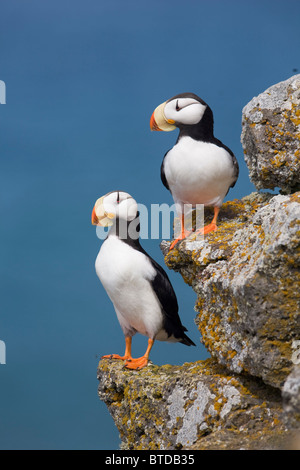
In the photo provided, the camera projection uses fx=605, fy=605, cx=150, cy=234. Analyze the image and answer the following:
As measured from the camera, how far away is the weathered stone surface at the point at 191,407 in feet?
13.9

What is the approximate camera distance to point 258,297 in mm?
4055

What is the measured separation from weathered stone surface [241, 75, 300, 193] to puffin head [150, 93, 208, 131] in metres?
0.46

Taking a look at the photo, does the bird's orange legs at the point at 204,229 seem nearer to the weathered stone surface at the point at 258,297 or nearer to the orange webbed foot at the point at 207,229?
the orange webbed foot at the point at 207,229

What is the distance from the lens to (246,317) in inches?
166

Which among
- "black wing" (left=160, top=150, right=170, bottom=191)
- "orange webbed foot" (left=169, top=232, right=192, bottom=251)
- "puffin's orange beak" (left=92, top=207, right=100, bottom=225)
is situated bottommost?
"orange webbed foot" (left=169, top=232, right=192, bottom=251)

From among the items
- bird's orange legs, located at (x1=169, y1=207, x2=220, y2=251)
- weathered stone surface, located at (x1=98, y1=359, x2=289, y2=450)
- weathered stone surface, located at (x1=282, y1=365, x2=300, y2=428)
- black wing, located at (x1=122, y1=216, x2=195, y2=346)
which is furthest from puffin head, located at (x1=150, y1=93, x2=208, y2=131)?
weathered stone surface, located at (x1=282, y1=365, x2=300, y2=428)

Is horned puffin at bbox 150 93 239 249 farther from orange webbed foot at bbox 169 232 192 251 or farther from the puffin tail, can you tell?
the puffin tail

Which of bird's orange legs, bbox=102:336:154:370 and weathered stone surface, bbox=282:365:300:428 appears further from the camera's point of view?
bird's orange legs, bbox=102:336:154:370

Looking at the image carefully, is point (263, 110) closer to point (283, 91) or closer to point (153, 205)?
point (283, 91)

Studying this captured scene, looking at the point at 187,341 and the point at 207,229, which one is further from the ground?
the point at 207,229

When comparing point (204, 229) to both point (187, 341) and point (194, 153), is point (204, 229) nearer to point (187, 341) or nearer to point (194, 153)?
point (194, 153)

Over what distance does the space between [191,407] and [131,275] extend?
4.49ft

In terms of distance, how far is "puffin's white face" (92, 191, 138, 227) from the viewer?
5613 mm

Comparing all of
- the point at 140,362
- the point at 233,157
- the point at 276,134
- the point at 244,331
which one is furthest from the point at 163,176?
the point at 244,331
